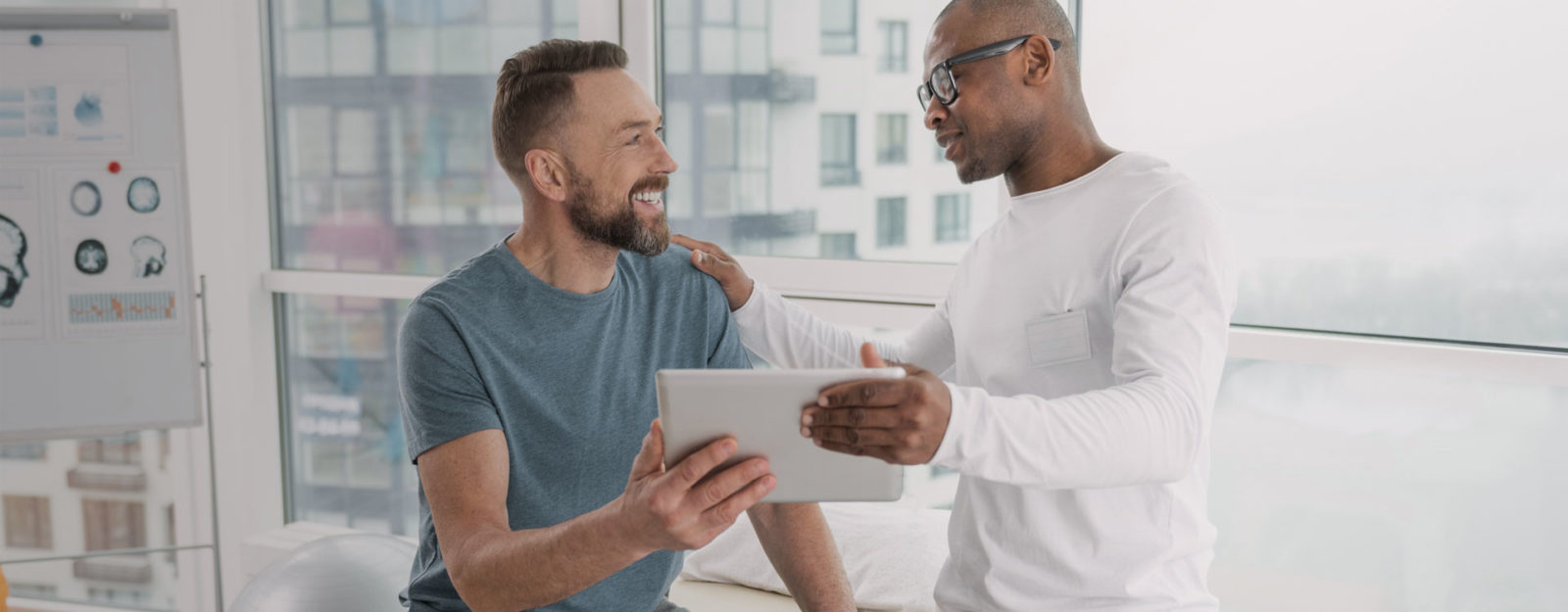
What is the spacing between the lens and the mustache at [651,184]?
1.76m

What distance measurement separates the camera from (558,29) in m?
3.46

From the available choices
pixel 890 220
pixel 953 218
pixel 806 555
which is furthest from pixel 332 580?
pixel 953 218

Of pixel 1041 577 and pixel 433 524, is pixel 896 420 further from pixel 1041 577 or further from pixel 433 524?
pixel 433 524

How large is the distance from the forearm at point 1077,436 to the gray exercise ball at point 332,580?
1.86 meters

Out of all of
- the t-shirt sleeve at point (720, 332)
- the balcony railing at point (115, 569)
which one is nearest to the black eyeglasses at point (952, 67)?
the t-shirt sleeve at point (720, 332)

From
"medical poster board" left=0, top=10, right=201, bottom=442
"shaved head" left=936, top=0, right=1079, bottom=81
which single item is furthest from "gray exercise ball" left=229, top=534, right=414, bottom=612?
"shaved head" left=936, top=0, right=1079, bottom=81

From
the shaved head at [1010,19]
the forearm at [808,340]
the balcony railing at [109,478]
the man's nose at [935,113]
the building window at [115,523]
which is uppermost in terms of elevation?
the shaved head at [1010,19]

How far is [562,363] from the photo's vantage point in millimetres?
1649

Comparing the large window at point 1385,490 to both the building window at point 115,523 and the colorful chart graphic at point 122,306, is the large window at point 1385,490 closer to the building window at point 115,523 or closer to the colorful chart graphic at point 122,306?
the colorful chart graphic at point 122,306

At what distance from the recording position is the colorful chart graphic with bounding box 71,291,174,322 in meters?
3.02

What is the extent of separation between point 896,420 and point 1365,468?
1.77 meters

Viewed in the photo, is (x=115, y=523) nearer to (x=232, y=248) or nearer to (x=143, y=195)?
(x=232, y=248)

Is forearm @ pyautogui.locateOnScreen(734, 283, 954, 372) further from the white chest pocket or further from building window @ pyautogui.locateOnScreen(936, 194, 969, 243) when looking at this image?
building window @ pyautogui.locateOnScreen(936, 194, 969, 243)

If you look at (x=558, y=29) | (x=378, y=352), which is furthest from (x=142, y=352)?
(x=558, y=29)
